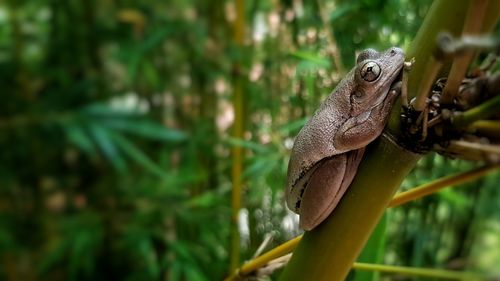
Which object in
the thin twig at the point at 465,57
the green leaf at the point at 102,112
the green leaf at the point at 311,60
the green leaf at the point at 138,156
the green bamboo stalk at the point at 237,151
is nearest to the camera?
the thin twig at the point at 465,57

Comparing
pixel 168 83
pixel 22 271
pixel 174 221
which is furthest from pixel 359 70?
pixel 22 271

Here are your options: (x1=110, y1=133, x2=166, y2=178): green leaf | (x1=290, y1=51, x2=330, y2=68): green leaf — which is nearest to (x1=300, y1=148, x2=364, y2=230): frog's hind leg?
(x1=290, y1=51, x2=330, y2=68): green leaf

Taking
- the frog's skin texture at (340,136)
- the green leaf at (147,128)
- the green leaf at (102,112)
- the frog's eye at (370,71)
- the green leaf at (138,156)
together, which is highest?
the frog's eye at (370,71)

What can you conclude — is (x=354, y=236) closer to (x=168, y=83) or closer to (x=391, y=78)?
(x=391, y=78)

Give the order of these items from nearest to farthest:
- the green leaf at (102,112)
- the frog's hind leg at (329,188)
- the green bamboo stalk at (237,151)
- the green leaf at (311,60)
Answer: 1. the frog's hind leg at (329,188)
2. the green leaf at (311,60)
3. the green bamboo stalk at (237,151)
4. the green leaf at (102,112)

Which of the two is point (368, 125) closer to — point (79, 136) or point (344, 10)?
point (344, 10)

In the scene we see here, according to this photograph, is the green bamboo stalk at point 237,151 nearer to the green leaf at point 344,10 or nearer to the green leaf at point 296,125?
the green leaf at point 296,125

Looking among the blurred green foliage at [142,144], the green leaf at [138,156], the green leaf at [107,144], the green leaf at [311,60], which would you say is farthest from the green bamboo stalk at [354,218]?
the green leaf at [107,144]

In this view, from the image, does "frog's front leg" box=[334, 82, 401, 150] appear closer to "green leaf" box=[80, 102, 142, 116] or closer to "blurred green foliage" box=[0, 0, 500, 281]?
"blurred green foliage" box=[0, 0, 500, 281]
